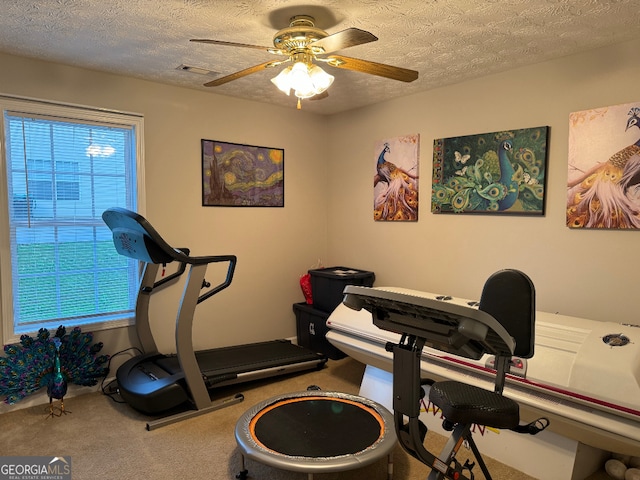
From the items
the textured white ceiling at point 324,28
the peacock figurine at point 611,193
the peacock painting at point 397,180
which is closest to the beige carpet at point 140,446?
the peacock figurine at point 611,193

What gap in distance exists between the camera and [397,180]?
4.15m

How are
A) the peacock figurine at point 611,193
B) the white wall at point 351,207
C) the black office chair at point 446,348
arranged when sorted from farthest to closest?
the white wall at point 351,207, the peacock figurine at point 611,193, the black office chair at point 446,348

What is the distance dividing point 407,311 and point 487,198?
7.63ft

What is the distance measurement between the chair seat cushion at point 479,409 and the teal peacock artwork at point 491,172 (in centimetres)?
186

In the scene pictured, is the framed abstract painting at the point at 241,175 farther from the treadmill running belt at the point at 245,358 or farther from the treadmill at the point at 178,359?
the treadmill running belt at the point at 245,358

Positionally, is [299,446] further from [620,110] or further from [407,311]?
[620,110]

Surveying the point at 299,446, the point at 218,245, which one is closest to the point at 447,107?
the point at 218,245

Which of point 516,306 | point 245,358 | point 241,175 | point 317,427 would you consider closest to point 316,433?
point 317,427

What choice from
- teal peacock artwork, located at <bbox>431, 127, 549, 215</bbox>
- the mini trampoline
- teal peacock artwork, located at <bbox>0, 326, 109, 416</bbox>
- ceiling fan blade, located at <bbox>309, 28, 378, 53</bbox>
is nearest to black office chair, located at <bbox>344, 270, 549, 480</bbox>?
the mini trampoline

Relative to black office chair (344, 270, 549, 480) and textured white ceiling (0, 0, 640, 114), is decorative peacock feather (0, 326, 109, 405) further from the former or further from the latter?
black office chair (344, 270, 549, 480)

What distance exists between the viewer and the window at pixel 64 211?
3182mm

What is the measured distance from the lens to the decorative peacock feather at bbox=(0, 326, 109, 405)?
309cm

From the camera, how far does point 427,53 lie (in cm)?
296

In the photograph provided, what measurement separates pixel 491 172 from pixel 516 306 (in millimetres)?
1691
